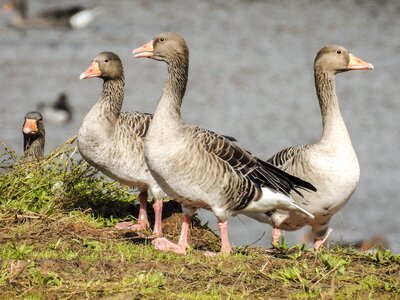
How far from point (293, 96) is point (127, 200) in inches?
441

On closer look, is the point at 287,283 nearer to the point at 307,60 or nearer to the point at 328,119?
the point at 328,119

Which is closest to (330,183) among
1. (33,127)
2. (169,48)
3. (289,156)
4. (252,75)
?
(289,156)

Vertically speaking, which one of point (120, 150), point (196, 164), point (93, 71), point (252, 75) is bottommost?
point (252, 75)

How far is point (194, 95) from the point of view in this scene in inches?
837

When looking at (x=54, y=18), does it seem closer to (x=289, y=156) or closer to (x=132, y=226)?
(x=132, y=226)

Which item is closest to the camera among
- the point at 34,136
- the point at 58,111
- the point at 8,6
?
the point at 34,136

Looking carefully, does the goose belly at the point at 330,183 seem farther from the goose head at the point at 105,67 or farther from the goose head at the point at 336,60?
the goose head at the point at 105,67

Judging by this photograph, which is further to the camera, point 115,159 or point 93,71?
point 93,71

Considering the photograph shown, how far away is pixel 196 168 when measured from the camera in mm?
8352

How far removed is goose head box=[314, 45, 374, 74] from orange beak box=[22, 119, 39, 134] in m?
3.73

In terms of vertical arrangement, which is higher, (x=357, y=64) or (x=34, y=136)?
(x=357, y=64)

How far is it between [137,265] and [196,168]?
134 centimetres

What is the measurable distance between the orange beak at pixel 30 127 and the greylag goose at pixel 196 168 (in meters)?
3.11

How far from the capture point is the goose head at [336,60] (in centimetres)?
995
